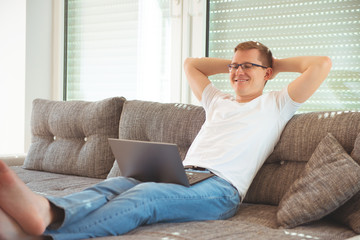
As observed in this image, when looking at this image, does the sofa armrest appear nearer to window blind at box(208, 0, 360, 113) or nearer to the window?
the window

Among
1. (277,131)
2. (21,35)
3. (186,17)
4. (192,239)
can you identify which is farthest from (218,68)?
(21,35)

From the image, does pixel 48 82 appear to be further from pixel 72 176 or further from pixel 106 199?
pixel 106 199

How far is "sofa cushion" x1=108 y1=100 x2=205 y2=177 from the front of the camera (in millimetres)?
2215

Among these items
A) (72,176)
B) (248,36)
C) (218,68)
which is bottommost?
(72,176)

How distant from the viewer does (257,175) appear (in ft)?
6.53

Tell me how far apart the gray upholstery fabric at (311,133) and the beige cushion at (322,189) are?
0.41ft

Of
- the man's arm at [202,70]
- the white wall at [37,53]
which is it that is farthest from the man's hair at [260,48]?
the white wall at [37,53]

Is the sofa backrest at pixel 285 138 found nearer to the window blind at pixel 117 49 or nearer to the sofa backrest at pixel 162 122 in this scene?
the sofa backrest at pixel 162 122

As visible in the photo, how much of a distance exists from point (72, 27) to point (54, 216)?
9.04ft

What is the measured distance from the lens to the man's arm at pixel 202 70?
2312 millimetres

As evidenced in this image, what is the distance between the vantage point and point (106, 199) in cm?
149

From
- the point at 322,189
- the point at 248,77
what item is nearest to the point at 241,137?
the point at 248,77

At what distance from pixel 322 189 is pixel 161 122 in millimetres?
980

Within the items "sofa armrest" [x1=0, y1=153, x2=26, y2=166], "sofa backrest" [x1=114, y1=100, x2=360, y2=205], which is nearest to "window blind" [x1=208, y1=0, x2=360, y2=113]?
"sofa backrest" [x1=114, y1=100, x2=360, y2=205]
